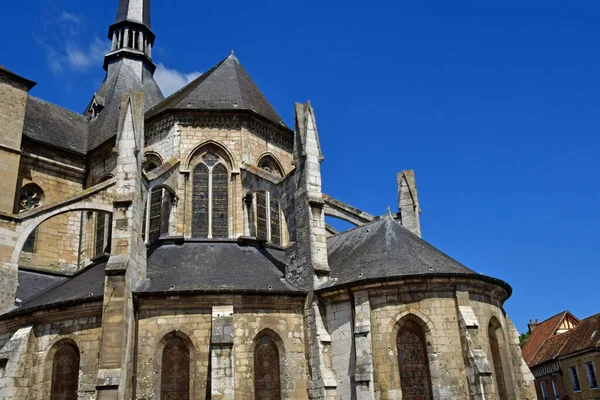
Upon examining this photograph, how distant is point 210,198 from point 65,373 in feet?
22.7

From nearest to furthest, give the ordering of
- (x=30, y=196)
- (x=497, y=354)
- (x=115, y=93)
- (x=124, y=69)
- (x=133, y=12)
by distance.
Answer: (x=497, y=354) < (x=30, y=196) < (x=115, y=93) < (x=124, y=69) < (x=133, y=12)

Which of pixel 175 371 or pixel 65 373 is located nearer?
pixel 175 371

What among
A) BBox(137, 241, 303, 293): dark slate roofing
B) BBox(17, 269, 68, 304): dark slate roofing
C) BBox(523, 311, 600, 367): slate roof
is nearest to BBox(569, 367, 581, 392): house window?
BBox(523, 311, 600, 367): slate roof

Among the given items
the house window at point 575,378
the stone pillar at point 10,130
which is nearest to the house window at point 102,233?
the stone pillar at point 10,130

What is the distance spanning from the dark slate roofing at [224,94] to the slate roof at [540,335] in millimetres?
25407

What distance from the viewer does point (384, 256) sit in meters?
15.7

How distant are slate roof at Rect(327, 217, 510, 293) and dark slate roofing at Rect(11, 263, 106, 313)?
6.07 m

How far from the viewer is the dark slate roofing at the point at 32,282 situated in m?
17.7

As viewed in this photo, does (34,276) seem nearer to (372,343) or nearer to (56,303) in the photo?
(56,303)

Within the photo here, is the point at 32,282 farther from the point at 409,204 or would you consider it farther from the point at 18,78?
the point at 409,204

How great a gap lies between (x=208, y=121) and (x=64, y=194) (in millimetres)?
5960

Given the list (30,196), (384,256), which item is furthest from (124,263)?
(30,196)

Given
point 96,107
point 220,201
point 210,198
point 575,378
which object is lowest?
point 575,378

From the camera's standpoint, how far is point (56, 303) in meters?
15.2
